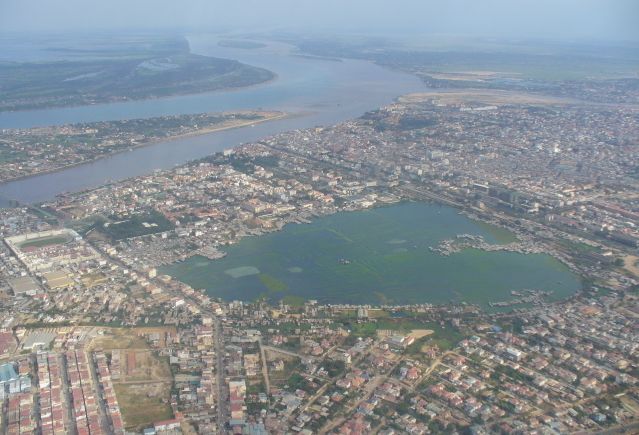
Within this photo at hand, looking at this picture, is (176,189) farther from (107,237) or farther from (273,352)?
(273,352)

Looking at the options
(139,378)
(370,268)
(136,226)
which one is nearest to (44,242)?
(136,226)

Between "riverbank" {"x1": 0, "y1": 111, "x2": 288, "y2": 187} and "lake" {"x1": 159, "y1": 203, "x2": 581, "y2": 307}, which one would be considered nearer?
"lake" {"x1": 159, "y1": 203, "x2": 581, "y2": 307}

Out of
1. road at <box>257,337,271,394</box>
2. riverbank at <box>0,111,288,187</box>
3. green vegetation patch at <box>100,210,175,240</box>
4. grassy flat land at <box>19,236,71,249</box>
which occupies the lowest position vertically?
riverbank at <box>0,111,288,187</box>

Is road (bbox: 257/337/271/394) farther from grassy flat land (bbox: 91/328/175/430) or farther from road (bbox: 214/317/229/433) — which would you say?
grassy flat land (bbox: 91/328/175/430)

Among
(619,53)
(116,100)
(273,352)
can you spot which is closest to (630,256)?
(273,352)

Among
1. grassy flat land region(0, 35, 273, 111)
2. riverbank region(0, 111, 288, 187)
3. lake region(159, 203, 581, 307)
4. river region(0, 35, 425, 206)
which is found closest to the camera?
lake region(159, 203, 581, 307)

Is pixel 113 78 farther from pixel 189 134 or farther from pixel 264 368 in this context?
pixel 264 368

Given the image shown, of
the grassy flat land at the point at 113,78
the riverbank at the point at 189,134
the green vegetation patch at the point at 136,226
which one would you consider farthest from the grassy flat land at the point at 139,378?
the grassy flat land at the point at 113,78

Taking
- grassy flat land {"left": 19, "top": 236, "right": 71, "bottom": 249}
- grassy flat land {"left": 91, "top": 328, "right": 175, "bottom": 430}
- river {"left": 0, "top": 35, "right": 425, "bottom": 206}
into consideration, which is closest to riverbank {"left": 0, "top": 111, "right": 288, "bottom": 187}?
river {"left": 0, "top": 35, "right": 425, "bottom": 206}
